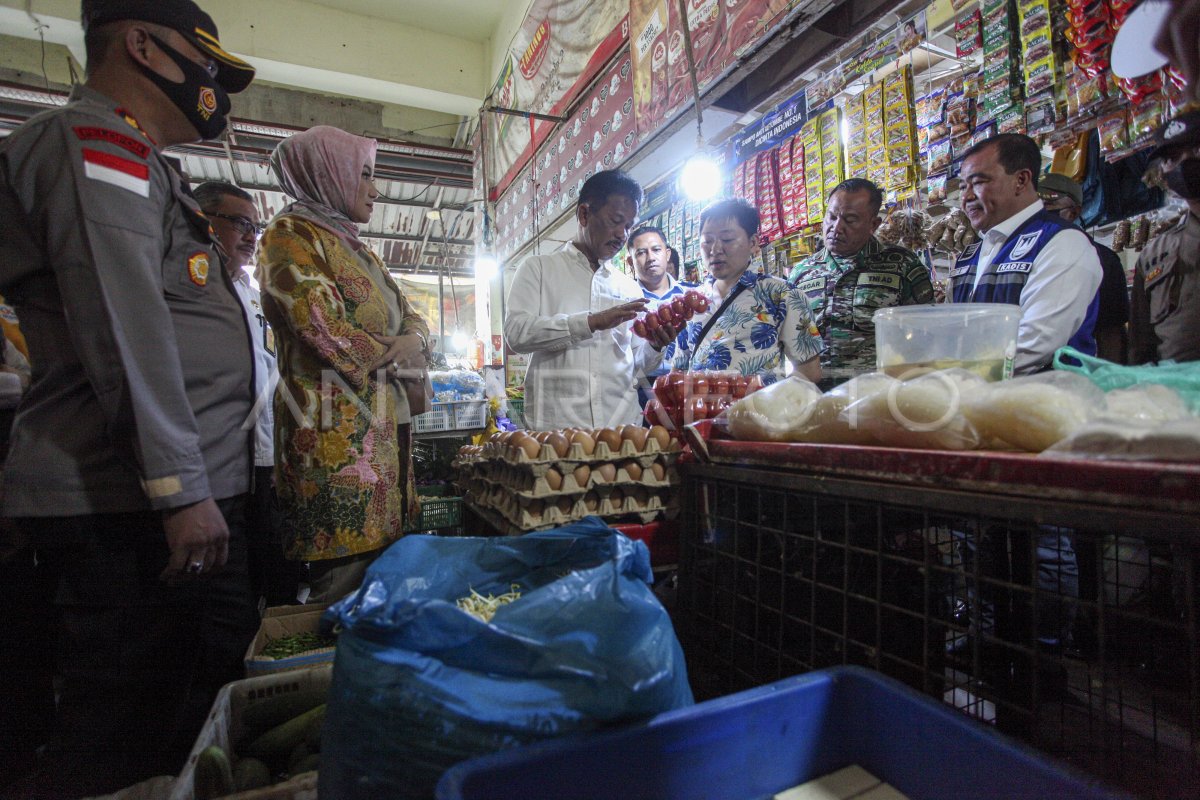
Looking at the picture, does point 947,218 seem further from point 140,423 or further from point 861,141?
point 140,423

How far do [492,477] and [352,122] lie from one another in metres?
7.46

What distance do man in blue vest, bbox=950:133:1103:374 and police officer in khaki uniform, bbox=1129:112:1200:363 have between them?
48 centimetres

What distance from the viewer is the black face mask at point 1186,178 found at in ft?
7.65

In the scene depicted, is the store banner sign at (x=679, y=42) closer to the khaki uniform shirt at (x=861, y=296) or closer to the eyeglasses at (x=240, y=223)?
the khaki uniform shirt at (x=861, y=296)

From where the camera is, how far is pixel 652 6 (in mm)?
3688

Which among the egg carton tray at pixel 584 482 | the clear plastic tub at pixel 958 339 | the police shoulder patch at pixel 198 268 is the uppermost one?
the police shoulder patch at pixel 198 268

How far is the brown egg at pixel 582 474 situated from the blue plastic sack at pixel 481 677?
877 mm

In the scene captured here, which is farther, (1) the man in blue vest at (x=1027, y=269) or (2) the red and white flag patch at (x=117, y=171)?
(1) the man in blue vest at (x=1027, y=269)

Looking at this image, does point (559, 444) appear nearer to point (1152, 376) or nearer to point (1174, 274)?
point (1152, 376)

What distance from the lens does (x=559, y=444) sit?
1.77 metres

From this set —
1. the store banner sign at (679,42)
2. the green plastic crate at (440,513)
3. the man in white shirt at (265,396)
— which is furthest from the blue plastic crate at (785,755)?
the store banner sign at (679,42)

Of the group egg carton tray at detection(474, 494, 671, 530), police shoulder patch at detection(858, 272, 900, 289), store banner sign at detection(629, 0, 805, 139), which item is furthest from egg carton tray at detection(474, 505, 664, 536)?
store banner sign at detection(629, 0, 805, 139)

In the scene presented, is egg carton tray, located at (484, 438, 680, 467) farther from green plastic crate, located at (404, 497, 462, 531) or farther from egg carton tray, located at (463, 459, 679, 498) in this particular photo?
green plastic crate, located at (404, 497, 462, 531)

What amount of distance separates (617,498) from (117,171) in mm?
1573
